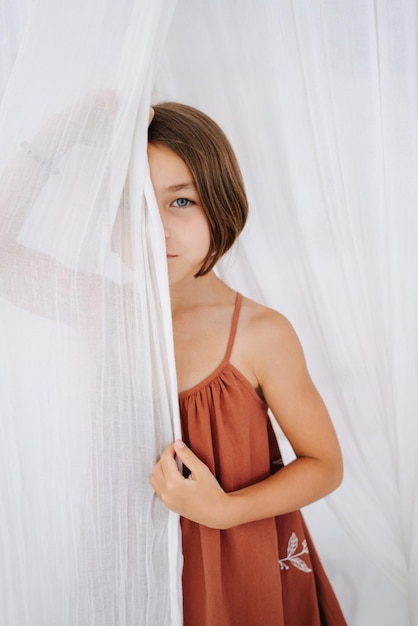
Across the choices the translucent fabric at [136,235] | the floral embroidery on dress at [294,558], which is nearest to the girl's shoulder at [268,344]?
the translucent fabric at [136,235]

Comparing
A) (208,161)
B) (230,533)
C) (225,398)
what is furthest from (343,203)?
(230,533)

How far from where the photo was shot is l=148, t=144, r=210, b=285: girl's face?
1011 mm

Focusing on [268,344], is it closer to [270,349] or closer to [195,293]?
[270,349]

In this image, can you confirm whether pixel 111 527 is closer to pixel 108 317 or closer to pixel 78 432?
pixel 78 432

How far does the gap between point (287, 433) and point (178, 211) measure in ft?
1.45

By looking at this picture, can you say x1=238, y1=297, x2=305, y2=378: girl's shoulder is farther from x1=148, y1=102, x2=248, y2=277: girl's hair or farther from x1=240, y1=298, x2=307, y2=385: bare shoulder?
x1=148, y1=102, x2=248, y2=277: girl's hair

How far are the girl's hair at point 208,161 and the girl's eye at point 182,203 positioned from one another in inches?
0.9

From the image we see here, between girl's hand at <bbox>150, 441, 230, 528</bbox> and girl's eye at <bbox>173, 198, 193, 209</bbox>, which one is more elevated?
girl's eye at <bbox>173, 198, 193, 209</bbox>

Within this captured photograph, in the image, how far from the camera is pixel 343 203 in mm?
1107

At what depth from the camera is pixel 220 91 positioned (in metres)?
1.21

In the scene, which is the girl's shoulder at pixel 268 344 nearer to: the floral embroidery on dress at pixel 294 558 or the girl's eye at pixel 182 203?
the girl's eye at pixel 182 203

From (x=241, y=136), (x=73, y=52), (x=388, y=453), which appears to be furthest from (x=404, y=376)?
(x=73, y=52)

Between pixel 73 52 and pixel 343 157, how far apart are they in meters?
0.47

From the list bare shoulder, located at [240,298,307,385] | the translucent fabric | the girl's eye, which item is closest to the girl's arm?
bare shoulder, located at [240,298,307,385]
